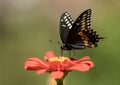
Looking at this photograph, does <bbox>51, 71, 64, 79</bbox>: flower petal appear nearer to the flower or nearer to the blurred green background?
the flower

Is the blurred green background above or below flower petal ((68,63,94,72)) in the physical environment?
below

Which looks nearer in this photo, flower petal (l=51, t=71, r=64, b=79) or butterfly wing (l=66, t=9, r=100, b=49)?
flower petal (l=51, t=71, r=64, b=79)

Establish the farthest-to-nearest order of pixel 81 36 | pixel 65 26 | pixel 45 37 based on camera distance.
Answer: pixel 45 37, pixel 65 26, pixel 81 36

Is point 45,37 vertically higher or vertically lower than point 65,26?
lower

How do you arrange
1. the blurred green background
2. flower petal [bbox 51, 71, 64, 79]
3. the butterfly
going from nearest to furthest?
flower petal [bbox 51, 71, 64, 79] < the butterfly < the blurred green background

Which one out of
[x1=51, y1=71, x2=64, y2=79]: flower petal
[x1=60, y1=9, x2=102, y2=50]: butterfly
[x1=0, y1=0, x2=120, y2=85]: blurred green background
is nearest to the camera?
[x1=51, y1=71, x2=64, y2=79]: flower petal

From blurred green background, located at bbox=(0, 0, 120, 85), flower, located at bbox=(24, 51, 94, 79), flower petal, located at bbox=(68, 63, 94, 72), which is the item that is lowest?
blurred green background, located at bbox=(0, 0, 120, 85)

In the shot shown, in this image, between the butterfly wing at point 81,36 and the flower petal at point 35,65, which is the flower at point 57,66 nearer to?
the flower petal at point 35,65

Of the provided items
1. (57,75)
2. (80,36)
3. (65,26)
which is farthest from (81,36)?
(57,75)

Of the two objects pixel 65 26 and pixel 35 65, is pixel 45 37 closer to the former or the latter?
pixel 65 26

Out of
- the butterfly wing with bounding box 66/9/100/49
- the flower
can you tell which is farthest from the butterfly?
the flower

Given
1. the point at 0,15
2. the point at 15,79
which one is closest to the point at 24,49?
the point at 15,79
